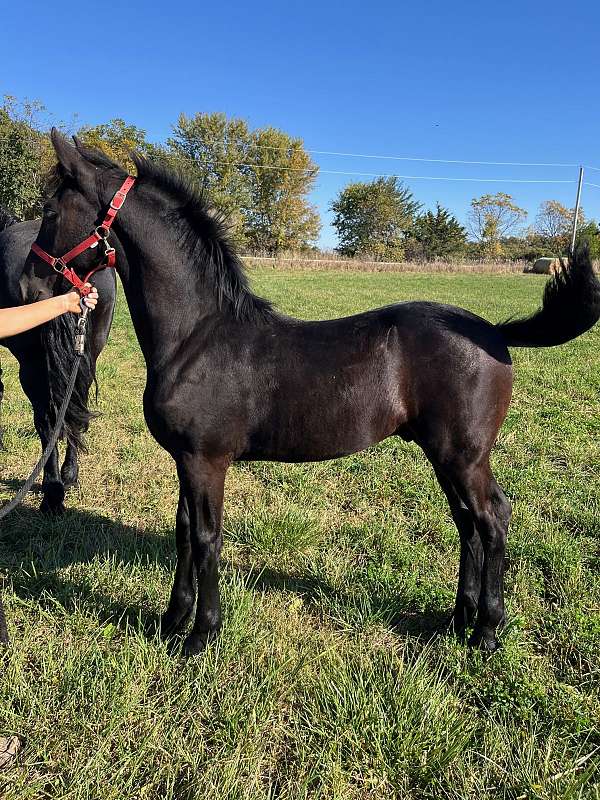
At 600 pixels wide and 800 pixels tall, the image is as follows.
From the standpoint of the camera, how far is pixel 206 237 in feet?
7.99

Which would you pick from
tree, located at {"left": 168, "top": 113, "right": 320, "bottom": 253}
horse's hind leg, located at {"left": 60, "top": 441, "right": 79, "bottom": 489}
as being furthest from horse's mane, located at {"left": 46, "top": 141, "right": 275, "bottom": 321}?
tree, located at {"left": 168, "top": 113, "right": 320, "bottom": 253}

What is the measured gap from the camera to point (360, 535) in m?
3.58

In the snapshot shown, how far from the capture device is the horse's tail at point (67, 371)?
3777 mm

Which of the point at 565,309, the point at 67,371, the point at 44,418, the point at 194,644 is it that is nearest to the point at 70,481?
the point at 44,418

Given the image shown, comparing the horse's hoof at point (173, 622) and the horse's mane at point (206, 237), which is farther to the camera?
the horse's hoof at point (173, 622)

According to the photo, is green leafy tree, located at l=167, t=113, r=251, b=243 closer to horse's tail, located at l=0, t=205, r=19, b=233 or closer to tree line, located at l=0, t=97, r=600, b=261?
tree line, located at l=0, t=97, r=600, b=261

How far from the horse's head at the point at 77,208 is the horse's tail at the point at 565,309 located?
2128 mm

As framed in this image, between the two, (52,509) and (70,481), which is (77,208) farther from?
(70,481)

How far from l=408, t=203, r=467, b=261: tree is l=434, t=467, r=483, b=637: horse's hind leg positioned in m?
60.5

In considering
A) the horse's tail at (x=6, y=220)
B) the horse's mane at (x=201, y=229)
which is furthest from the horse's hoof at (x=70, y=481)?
the horse's mane at (x=201, y=229)

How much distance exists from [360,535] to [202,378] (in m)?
1.93

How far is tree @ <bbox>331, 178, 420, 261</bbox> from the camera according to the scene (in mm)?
60562

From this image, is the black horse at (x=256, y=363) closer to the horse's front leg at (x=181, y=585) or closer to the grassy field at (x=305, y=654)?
the horse's front leg at (x=181, y=585)

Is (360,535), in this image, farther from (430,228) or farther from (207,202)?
(430,228)
